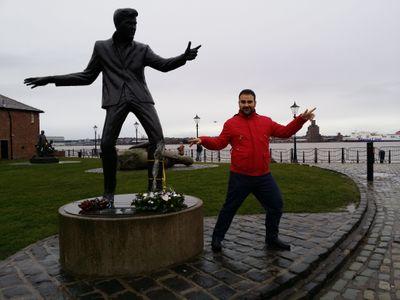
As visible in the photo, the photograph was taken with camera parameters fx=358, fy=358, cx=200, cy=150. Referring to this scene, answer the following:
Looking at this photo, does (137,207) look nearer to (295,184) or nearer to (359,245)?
(359,245)

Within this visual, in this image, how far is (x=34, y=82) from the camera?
4.64 meters

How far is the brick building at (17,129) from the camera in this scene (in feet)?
122

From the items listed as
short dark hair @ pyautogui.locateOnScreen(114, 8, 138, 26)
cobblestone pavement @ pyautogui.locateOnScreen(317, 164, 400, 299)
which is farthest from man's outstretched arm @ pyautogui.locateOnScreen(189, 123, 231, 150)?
cobblestone pavement @ pyautogui.locateOnScreen(317, 164, 400, 299)

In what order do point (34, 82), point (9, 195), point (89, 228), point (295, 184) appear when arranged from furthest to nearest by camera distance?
point (295, 184) < point (9, 195) < point (34, 82) < point (89, 228)

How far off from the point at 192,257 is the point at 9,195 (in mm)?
7966

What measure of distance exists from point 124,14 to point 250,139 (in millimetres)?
2218

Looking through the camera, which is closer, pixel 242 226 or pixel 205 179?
pixel 242 226

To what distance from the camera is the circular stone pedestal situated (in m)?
3.92

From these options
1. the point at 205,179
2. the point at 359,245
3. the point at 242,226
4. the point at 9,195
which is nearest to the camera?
the point at 359,245

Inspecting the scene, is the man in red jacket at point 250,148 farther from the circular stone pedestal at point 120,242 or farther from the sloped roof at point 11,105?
the sloped roof at point 11,105

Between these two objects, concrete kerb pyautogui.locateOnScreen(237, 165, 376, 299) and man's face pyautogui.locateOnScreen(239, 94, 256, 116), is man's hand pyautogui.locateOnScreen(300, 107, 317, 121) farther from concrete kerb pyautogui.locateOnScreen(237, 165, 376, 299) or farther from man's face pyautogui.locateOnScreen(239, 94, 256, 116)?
concrete kerb pyautogui.locateOnScreen(237, 165, 376, 299)

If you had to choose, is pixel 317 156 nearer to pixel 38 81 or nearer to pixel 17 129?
pixel 17 129

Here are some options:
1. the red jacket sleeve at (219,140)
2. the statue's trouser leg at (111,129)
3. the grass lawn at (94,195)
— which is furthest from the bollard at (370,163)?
the statue's trouser leg at (111,129)

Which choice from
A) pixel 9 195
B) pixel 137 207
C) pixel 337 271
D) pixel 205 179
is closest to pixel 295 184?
pixel 205 179
